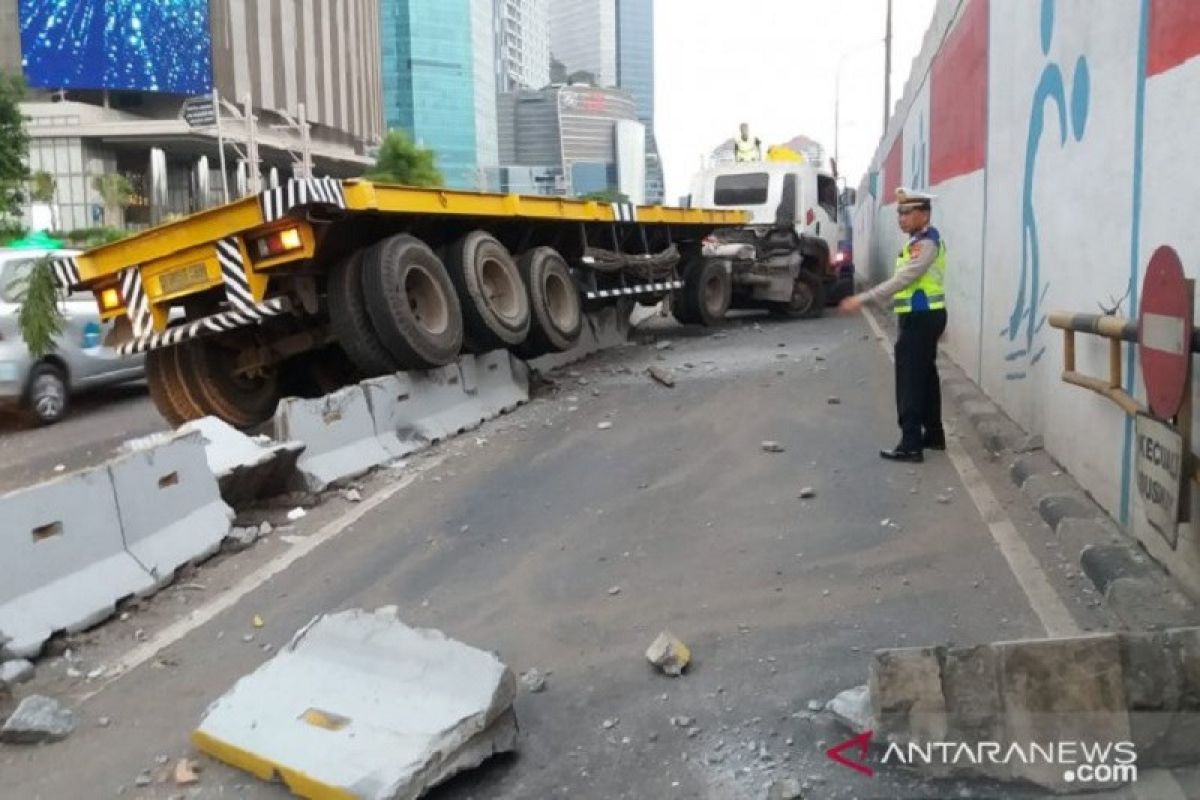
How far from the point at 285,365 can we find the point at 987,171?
5871mm

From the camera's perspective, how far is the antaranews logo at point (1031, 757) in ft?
10.1

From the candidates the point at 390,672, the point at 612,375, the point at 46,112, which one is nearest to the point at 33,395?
the point at 612,375

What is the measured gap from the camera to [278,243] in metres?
7.85

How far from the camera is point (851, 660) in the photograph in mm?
3953

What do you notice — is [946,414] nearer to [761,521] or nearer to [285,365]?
[761,521]

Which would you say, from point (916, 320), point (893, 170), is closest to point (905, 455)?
point (916, 320)

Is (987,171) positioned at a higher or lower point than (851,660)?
higher

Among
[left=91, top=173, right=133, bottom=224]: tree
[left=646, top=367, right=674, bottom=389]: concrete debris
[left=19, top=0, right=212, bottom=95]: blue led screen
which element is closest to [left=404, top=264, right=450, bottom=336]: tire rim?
[left=646, top=367, right=674, bottom=389]: concrete debris

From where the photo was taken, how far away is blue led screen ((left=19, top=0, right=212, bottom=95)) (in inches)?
2147

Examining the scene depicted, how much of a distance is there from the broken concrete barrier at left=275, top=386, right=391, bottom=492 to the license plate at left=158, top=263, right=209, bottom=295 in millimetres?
1581

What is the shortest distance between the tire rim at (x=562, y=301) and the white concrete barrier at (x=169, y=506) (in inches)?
218

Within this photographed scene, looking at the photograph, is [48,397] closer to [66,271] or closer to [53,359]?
[53,359]

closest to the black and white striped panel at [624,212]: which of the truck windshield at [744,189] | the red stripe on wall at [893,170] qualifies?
the truck windshield at [744,189]

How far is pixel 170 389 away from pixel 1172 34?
7.54m
